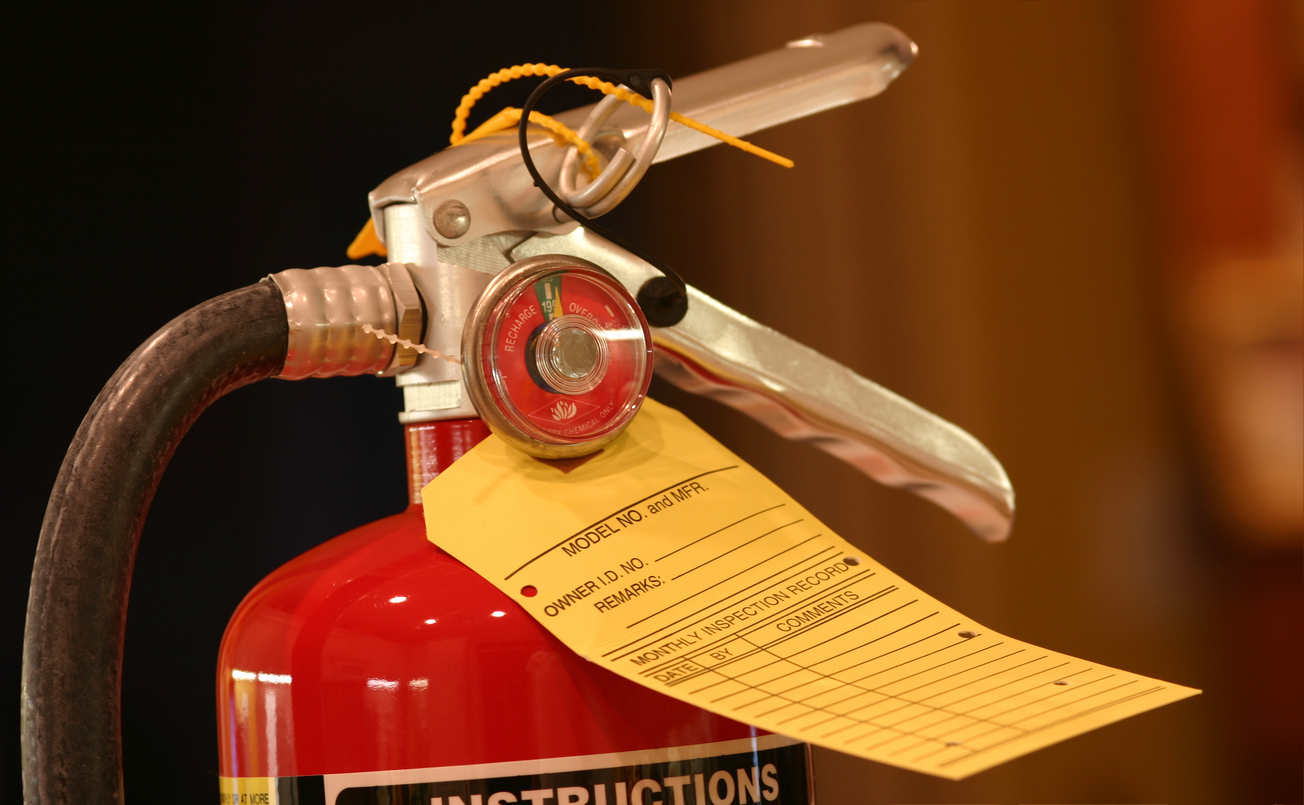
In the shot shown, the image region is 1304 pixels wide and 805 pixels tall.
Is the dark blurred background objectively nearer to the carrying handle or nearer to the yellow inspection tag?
the carrying handle

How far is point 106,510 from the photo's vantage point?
36 centimetres

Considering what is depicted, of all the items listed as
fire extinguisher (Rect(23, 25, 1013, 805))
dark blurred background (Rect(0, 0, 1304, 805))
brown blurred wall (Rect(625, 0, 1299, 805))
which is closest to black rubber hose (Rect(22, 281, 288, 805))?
fire extinguisher (Rect(23, 25, 1013, 805))

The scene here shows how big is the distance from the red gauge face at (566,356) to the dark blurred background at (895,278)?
42 cm

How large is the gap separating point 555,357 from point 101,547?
16cm

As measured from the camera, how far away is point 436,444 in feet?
1.38

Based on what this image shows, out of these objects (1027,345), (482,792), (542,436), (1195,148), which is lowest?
(482,792)

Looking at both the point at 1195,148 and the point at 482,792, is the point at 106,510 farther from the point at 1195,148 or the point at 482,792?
the point at 1195,148

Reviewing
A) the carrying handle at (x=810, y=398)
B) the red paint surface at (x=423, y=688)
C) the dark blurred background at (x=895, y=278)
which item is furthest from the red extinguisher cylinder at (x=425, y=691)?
the dark blurred background at (x=895, y=278)

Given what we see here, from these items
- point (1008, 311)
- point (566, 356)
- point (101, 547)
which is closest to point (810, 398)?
point (566, 356)

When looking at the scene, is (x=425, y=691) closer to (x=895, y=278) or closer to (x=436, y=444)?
(x=436, y=444)

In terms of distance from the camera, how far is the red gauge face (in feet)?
1.26

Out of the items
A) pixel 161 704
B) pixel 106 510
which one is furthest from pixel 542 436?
pixel 161 704

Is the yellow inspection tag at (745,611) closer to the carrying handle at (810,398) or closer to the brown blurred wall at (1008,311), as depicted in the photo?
the carrying handle at (810,398)

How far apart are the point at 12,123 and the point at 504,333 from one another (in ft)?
1.53
